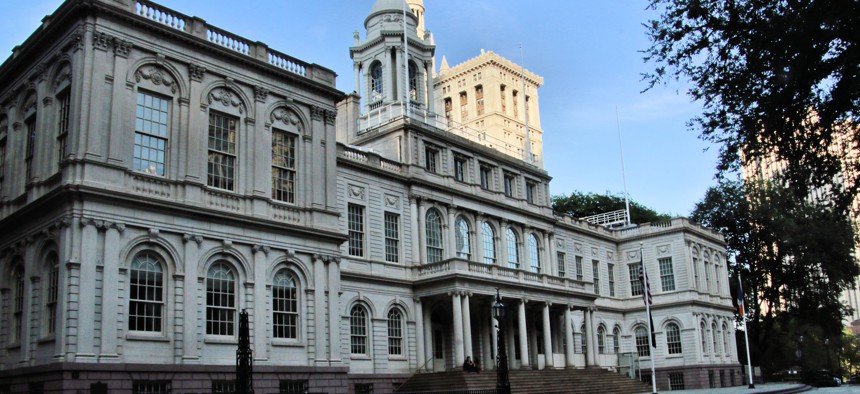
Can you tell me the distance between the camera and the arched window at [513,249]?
43.1 meters

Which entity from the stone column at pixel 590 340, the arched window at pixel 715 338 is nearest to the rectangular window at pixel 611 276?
the arched window at pixel 715 338

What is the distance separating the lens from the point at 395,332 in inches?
1410

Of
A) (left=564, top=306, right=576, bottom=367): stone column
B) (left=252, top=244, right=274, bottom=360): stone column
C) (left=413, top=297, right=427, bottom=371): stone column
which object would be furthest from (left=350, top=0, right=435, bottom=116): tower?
(left=252, top=244, right=274, bottom=360): stone column

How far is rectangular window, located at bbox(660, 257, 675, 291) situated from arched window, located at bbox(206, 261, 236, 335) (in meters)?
34.9

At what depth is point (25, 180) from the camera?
2684 centimetres

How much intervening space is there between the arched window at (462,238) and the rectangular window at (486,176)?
3.23 metres

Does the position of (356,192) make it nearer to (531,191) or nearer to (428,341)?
(428,341)

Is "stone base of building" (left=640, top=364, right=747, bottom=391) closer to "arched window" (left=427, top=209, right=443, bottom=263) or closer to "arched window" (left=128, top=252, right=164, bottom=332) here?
"arched window" (left=427, top=209, right=443, bottom=263)

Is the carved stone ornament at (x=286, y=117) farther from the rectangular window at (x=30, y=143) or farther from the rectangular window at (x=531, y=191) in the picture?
the rectangular window at (x=531, y=191)

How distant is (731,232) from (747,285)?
421 centimetres

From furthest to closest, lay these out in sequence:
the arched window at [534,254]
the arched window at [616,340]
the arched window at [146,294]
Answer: the arched window at [616,340] < the arched window at [534,254] < the arched window at [146,294]

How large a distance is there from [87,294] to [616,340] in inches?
1500

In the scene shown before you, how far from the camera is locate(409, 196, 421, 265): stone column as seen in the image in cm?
3741

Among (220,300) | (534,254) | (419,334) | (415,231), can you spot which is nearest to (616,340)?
(534,254)
